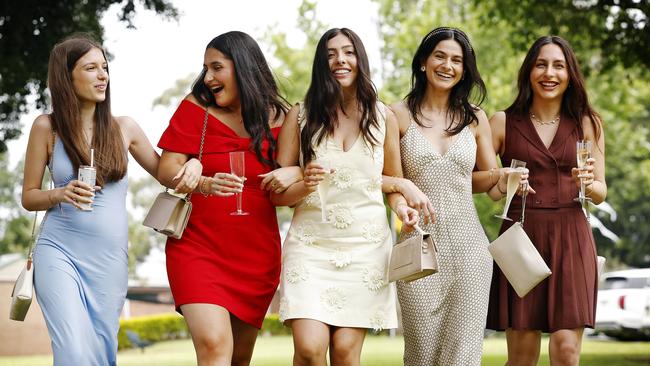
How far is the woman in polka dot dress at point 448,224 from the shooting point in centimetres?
671

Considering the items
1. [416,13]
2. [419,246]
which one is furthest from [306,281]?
[416,13]

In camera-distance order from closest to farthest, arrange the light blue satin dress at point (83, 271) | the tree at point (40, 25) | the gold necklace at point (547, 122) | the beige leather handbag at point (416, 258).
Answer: the beige leather handbag at point (416, 258)
the light blue satin dress at point (83, 271)
the gold necklace at point (547, 122)
the tree at point (40, 25)

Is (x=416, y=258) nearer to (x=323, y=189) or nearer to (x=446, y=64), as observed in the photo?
(x=323, y=189)

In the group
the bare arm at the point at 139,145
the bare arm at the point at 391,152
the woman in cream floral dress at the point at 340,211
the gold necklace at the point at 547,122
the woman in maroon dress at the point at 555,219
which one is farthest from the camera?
the gold necklace at the point at 547,122

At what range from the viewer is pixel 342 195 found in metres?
6.29

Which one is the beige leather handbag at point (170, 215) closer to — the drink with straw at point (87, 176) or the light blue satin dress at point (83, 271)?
the light blue satin dress at point (83, 271)

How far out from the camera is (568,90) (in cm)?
732

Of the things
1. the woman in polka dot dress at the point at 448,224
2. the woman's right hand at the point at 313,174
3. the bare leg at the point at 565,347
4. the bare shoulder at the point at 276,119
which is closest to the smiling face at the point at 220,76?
the bare shoulder at the point at 276,119

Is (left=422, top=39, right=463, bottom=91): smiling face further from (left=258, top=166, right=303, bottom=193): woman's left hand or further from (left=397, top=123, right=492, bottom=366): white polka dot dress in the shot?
(left=258, top=166, right=303, bottom=193): woman's left hand

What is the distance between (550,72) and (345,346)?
2551 mm

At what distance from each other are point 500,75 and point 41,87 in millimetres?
22891

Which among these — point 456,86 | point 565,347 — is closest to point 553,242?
point 565,347

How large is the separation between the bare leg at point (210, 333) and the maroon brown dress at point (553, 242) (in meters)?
2.15

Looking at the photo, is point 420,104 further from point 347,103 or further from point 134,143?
point 134,143
